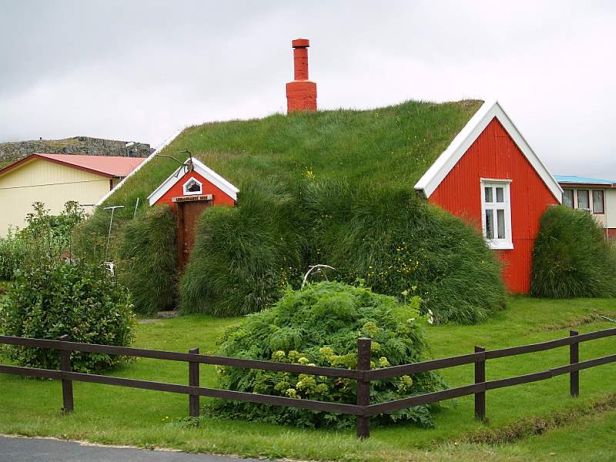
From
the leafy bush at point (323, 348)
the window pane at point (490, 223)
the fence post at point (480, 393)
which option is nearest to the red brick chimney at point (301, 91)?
the window pane at point (490, 223)

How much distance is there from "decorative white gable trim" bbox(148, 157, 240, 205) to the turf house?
38 millimetres

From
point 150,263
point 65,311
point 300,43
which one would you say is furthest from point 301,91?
point 65,311

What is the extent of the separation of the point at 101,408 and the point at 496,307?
9.92m

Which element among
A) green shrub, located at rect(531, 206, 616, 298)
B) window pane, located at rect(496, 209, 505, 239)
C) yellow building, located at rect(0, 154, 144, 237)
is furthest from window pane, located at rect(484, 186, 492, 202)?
yellow building, located at rect(0, 154, 144, 237)

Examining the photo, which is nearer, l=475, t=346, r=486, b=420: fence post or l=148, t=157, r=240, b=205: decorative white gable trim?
l=475, t=346, r=486, b=420: fence post

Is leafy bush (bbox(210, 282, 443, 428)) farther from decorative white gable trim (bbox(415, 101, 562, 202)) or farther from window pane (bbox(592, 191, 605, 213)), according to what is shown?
window pane (bbox(592, 191, 605, 213))

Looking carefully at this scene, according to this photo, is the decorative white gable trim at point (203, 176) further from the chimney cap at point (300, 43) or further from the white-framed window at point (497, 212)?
the chimney cap at point (300, 43)

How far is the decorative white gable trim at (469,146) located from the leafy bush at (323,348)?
8.85 meters

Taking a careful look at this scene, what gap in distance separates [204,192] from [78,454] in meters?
13.1

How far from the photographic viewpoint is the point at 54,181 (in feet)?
116

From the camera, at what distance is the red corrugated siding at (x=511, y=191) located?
73.3ft

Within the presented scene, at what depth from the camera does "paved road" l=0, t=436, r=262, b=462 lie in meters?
9.27

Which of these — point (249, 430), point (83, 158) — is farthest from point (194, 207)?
point (83, 158)

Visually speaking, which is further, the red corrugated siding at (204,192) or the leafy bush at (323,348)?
the red corrugated siding at (204,192)
